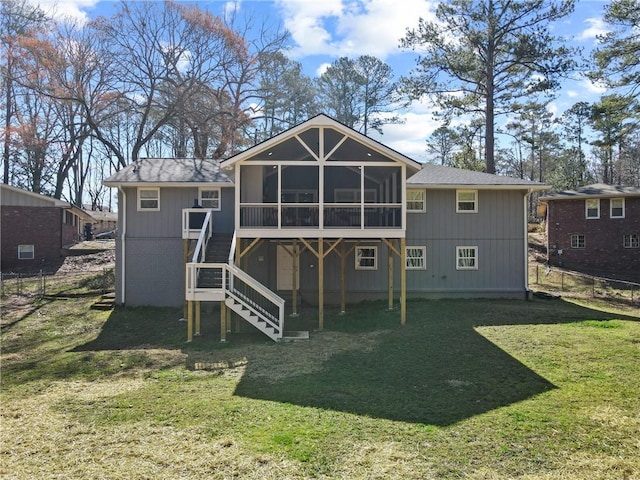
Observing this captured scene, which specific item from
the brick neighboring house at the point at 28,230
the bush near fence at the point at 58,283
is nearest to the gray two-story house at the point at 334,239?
the bush near fence at the point at 58,283

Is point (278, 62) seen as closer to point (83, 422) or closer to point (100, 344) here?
point (100, 344)

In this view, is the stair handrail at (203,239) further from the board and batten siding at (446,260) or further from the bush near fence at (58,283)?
the bush near fence at (58,283)

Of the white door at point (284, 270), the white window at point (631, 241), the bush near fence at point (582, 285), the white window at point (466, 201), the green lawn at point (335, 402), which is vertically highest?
the white window at point (466, 201)

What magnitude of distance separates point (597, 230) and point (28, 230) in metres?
29.5

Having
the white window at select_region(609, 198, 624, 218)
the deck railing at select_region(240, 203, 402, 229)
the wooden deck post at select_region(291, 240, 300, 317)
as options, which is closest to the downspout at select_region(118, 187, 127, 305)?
the deck railing at select_region(240, 203, 402, 229)

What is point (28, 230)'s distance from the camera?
2372 centimetres

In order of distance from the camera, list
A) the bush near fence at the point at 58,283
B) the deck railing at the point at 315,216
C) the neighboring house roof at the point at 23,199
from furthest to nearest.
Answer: the neighboring house roof at the point at 23,199 < the bush near fence at the point at 58,283 < the deck railing at the point at 315,216

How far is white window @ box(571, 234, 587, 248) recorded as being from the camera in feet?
80.0

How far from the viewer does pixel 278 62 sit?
34.9 metres

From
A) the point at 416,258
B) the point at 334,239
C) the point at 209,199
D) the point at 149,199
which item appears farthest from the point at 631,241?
the point at 149,199

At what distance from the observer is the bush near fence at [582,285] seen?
1889 centimetres

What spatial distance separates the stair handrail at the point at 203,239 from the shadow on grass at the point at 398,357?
2250 mm

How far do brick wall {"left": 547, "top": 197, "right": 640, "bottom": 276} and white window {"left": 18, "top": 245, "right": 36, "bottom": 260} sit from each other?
2752 cm

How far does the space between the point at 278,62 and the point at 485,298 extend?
25317mm
